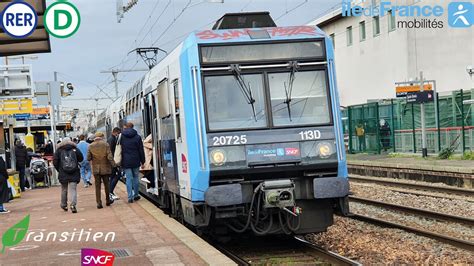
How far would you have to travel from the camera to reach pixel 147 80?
13719 millimetres

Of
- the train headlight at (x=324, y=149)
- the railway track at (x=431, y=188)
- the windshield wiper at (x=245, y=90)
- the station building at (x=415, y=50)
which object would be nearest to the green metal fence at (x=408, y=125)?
the railway track at (x=431, y=188)

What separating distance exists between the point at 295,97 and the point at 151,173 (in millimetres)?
6038

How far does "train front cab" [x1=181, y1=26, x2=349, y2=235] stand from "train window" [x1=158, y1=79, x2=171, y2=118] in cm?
156

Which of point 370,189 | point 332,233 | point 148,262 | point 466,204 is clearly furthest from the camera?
point 370,189

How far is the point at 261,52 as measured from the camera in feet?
30.3

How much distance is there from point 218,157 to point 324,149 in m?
1.41

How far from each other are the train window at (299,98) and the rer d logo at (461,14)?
110 feet

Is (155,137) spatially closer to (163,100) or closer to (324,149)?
(163,100)

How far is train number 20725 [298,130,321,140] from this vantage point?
29.6ft

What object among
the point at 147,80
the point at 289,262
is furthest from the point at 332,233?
the point at 147,80

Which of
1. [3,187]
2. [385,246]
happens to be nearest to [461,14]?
[3,187]

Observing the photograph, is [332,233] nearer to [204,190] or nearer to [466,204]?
[204,190]

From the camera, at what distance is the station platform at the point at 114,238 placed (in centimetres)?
807

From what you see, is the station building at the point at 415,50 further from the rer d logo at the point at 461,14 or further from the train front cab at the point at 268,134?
the train front cab at the point at 268,134
